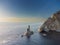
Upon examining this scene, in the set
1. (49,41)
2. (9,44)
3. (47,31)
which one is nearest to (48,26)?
(47,31)

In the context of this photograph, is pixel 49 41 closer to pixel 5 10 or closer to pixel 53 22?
pixel 53 22

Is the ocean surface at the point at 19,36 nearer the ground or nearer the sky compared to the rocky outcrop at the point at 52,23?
nearer the ground

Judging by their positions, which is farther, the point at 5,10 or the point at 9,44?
the point at 5,10

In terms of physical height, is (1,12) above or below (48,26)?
above

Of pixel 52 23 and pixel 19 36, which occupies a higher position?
pixel 52 23

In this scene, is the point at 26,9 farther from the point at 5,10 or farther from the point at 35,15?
the point at 5,10

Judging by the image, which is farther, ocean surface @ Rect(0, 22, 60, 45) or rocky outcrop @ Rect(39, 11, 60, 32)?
rocky outcrop @ Rect(39, 11, 60, 32)

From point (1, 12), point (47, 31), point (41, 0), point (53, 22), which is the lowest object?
point (47, 31)

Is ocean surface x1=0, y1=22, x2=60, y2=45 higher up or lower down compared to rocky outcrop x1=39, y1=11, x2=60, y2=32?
lower down
